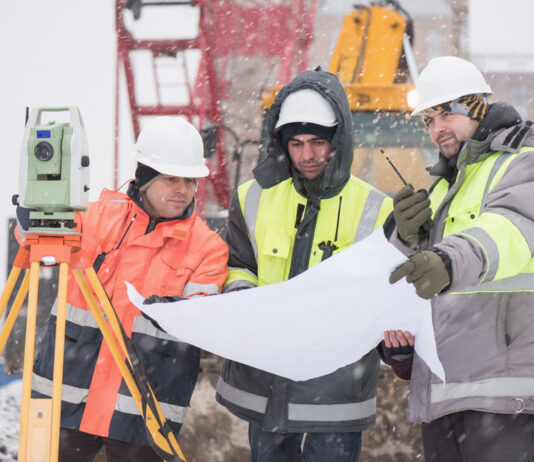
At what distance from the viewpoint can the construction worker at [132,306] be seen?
Answer: 232cm

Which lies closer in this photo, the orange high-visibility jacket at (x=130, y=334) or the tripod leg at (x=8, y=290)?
the tripod leg at (x=8, y=290)

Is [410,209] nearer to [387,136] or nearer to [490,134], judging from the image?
[490,134]

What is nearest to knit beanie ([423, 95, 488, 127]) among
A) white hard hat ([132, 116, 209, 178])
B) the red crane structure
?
white hard hat ([132, 116, 209, 178])

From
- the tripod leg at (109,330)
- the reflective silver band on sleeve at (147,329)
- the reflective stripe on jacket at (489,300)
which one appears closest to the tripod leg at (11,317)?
the tripod leg at (109,330)

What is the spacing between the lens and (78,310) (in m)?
2.38

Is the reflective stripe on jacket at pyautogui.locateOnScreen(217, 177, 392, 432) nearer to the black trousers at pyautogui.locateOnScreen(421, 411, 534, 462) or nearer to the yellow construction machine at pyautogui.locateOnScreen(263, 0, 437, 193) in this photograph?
the black trousers at pyautogui.locateOnScreen(421, 411, 534, 462)

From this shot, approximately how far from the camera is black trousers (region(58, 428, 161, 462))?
2.33m

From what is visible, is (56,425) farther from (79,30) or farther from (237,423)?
(79,30)

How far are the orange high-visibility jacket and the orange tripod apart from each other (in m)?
0.09

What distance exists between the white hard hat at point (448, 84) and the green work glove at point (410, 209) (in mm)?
402

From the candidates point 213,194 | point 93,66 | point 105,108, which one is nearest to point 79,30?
point 93,66

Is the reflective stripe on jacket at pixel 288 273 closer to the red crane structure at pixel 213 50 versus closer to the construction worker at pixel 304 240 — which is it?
the construction worker at pixel 304 240

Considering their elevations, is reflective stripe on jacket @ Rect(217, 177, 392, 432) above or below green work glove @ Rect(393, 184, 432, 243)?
below

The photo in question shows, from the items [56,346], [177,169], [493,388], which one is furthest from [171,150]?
[493,388]
